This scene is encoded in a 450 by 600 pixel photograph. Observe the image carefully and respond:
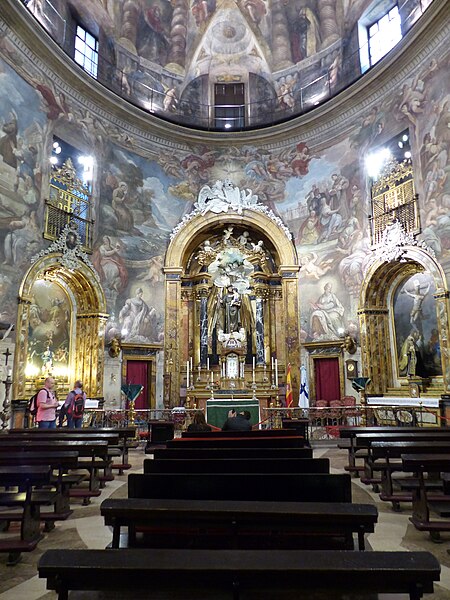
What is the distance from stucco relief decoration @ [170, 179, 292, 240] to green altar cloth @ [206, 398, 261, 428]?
7.86 metres

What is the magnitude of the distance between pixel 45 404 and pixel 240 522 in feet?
22.0

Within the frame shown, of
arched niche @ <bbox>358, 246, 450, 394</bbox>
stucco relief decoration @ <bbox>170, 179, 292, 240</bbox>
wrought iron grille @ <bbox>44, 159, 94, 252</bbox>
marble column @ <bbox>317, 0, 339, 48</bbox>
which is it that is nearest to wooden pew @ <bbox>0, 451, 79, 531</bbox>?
wrought iron grille @ <bbox>44, 159, 94, 252</bbox>

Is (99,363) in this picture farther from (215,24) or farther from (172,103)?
(215,24)

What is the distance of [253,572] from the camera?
2.34 m

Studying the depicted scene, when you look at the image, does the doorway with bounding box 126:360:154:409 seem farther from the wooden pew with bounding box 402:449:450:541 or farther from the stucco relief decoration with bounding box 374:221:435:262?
the wooden pew with bounding box 402:449:450:541

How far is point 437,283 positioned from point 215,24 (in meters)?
15.4

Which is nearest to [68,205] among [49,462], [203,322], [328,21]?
[203,322]

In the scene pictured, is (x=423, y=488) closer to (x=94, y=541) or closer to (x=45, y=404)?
(x=94, y=541)

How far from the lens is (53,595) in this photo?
145 inches

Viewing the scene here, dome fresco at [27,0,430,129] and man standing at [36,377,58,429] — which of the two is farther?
dome fresco at [27,0,430,129]

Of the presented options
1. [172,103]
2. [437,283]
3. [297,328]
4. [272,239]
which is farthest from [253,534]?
[172,103]

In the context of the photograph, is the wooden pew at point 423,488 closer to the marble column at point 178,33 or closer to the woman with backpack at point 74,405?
the woman with backpack at point 74,405

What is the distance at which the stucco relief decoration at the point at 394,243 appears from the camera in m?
14.9

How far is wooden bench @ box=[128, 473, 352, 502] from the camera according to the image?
3883 mm
